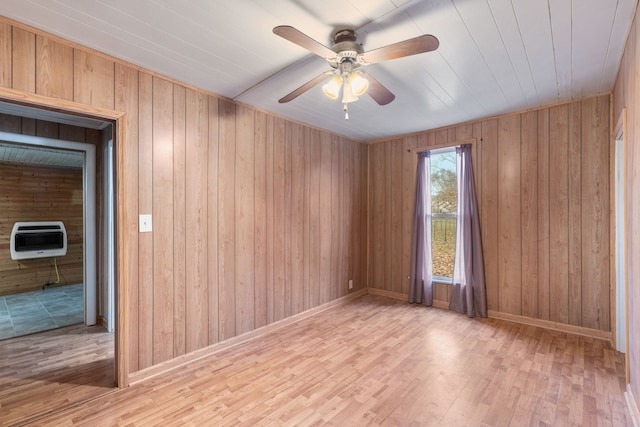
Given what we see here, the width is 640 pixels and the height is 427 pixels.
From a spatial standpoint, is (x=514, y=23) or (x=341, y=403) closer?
(x=514, y=23)

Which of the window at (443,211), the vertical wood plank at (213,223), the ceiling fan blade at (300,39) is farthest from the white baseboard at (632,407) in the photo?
the vertical wood plank at (213,223)

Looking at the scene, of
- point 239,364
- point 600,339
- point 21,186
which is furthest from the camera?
point 21,186

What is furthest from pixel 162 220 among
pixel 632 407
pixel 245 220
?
pixel 632 407

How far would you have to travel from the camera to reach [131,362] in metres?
2.24

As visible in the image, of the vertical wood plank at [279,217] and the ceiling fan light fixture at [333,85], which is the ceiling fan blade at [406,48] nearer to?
the ceiling fan light fixture at [333,85]

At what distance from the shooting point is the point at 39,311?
157 inches

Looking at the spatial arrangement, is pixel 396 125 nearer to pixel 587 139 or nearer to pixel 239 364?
pixel 587 139

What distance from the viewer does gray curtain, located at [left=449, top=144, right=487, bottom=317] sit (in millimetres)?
3588

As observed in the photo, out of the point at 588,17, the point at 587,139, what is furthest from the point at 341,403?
the point at 587,139

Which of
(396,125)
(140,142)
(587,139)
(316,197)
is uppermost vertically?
(396,125)

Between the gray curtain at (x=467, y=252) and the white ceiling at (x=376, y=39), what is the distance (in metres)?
1.03

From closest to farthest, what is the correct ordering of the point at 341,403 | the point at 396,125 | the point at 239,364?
1. the point at 341,403
2. the point at 239,364
3. the point at 396,125

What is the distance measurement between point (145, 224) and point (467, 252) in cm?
356

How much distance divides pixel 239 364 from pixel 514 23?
321 centimetres
